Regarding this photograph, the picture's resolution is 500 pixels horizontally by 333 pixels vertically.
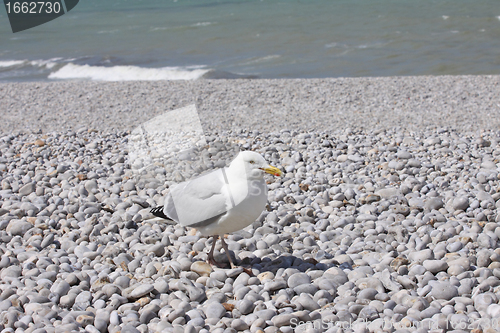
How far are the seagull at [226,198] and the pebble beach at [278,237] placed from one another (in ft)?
1.15

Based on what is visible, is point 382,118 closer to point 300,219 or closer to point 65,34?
point 300,219

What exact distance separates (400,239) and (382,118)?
505cm

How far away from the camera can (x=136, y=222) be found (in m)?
4.27

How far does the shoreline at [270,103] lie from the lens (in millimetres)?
8258

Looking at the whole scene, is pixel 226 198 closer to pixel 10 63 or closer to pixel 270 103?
pixel 270 103

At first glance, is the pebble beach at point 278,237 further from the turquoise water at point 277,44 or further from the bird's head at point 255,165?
the turquoise water at point 277,44

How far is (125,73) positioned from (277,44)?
6470mm

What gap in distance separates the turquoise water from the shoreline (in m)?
3.60

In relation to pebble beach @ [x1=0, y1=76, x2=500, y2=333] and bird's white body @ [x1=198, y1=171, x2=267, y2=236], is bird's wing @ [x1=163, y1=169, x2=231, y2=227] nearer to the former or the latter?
bird's white body @ [x1=198, y1=171, x2=267, y2=236]

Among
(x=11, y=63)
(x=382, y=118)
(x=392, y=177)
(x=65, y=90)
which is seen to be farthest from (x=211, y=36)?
(x=392, y=177)

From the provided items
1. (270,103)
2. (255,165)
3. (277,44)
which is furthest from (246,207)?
(277,44)

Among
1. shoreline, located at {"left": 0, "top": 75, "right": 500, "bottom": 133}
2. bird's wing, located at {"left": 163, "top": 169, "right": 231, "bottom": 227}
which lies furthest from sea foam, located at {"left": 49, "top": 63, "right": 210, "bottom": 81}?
bird's wing, located at {"left": 163, "top": 169, "right": 231, "bottom": 227}

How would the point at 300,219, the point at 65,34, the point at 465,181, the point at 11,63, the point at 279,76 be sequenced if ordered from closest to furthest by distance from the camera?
the point at 300,219 → the point at 465,181 → the point at 279,76 → the point at 11,63 → the point at 65,34

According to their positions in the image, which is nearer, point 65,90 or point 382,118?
point 382,118
